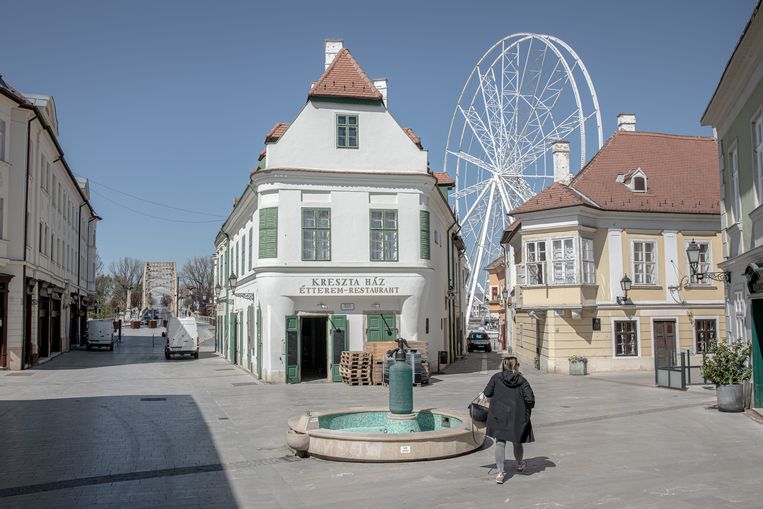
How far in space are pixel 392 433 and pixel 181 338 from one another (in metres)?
30.0

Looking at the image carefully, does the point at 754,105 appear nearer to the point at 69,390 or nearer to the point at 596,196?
the point at 596,196

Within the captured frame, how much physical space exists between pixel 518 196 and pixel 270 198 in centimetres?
2329

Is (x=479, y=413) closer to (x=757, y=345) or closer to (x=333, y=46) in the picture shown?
(x=757, y=345)

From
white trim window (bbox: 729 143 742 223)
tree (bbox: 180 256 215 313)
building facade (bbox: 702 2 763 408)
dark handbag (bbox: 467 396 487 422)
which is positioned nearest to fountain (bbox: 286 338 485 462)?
dark handbag (bbox: 467 396 487 422)

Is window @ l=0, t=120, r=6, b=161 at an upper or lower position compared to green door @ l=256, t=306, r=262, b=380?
upper

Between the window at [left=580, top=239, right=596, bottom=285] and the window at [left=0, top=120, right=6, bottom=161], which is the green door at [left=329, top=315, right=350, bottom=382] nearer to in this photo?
the window at [left=580, top=239, right=596, bottom=285]

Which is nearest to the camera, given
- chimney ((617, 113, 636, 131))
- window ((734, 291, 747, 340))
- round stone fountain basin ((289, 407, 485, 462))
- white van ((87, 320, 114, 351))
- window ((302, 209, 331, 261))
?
round stone fountain basin ((289, 407, 485, 462))

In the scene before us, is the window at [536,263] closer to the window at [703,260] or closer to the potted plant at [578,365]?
the potted plant at [578,365]

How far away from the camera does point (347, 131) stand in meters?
25.6

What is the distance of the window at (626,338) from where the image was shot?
28469 millimetres

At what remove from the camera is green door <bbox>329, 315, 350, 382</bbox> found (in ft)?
82.1

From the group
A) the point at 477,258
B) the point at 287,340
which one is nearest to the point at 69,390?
the point at 287,340

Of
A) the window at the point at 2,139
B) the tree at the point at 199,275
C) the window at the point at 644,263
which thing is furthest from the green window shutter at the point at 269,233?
the tree at the point at 199,275

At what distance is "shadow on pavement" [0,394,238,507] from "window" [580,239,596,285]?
16.5m
